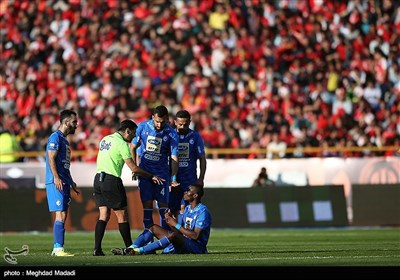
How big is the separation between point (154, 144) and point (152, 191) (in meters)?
0.74

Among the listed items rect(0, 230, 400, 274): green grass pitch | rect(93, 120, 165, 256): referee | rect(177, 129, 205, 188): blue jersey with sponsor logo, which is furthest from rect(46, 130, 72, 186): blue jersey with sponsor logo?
rect(177, 129, 205, 188): blue jersey with sponsor logo

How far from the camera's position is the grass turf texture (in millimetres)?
15594

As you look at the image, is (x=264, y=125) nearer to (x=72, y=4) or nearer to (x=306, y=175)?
(x=306, y=175)

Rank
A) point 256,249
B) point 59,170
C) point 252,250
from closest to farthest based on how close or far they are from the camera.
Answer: point 59,170, point 252,250, point 256,249

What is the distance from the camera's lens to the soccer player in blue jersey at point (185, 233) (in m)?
16.9

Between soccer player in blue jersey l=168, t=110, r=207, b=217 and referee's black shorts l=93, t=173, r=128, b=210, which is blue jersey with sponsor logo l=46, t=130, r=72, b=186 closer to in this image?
referee's black shorts l=93, t=173, r=128, b=210

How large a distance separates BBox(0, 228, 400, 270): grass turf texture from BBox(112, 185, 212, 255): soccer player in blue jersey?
9.2 inches

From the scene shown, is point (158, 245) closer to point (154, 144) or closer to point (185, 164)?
point (154, 144)

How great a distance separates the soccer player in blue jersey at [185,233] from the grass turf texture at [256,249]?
0.23 metres

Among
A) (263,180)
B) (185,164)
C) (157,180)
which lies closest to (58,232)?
(157,180)

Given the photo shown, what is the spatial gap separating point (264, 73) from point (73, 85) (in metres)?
5.50

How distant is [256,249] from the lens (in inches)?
762
